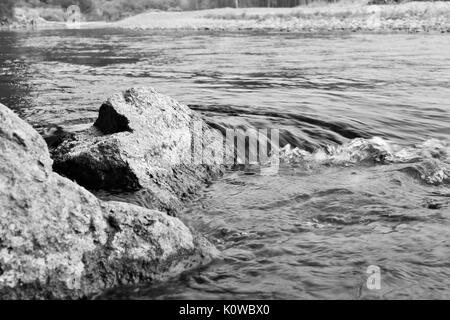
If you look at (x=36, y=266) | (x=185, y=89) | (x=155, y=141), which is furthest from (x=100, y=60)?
(x=36, y=266)

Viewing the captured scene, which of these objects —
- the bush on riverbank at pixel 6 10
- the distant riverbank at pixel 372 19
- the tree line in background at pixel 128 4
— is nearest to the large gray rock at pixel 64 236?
the distant riverbank at pixel 372 19

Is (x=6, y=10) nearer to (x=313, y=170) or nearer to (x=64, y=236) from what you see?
(x=313, y=170)

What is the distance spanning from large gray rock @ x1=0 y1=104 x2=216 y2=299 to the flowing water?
16 centimetres

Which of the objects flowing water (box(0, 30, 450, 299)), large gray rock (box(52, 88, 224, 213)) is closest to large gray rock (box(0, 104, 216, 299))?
flowing water (box(0, 30, 450, 299))

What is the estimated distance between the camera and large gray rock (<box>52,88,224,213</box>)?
4.60 metres

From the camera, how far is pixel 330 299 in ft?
10.3

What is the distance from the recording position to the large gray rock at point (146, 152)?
15.1ft

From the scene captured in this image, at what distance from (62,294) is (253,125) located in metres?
5.07

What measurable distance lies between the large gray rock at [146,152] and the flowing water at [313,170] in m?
0.28

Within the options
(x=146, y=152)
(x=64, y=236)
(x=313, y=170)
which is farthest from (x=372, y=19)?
(x=64, y=236)

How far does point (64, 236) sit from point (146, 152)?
1954 millimetres

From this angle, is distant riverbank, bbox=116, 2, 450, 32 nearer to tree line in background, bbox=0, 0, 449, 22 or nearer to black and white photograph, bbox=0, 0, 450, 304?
tree line in background, bbox=0, 0, 449, 22

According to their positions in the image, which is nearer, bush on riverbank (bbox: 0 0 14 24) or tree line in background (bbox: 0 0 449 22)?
bush on riverbank (bbox: 0 0 14 24)

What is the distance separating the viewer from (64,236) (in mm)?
3031
